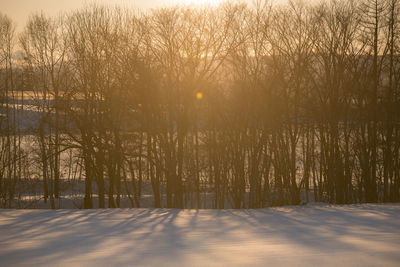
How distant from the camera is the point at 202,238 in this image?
19.5 ft

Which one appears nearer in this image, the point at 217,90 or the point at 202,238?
the point at 202,238

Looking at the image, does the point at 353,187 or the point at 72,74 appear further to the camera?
the point at 353,187

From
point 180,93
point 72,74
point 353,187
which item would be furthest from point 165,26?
point 353,187

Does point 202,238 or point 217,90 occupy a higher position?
point 217,90

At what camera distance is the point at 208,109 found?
23375 millimetres

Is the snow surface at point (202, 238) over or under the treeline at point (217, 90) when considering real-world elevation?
under

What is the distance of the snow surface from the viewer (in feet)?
15.2

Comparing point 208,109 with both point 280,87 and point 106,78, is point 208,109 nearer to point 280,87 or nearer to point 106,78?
point 280,87

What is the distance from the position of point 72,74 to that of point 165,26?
5.98 m

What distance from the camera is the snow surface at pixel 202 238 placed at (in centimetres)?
464

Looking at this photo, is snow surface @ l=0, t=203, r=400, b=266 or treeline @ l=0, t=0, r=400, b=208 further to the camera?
treeline @ l=0, t=0, r=400, b=208

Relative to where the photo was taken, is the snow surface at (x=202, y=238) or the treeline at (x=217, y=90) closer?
the snow surface at (x=202, y=238)

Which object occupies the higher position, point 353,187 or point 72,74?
point 72,74

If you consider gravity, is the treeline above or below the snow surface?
above
